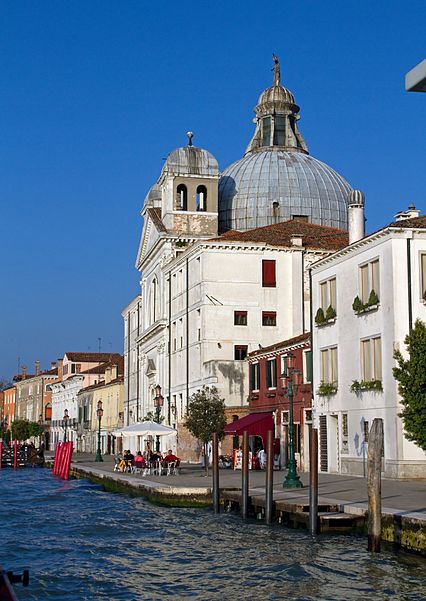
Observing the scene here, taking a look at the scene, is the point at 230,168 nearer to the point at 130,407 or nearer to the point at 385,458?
the point at 130,407

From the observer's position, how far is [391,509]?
19875 mm

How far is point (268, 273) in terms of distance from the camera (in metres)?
50.5

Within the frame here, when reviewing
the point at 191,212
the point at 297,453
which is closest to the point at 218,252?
the point at 191,212

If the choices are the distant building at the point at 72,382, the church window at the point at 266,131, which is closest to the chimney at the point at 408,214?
the church window at the point at 266,131

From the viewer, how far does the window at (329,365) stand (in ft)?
116

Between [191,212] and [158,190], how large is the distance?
678 centimetres

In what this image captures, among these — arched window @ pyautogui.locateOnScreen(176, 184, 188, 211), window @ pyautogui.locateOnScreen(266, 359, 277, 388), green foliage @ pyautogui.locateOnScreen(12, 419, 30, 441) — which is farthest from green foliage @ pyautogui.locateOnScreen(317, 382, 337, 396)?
green foliage @ pyautogui.locateOnScreen(12, 419, 30, 441)

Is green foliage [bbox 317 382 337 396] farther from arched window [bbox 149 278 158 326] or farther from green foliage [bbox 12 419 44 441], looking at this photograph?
green foliage [bbox 12 419 44 441]

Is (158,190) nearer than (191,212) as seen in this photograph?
No

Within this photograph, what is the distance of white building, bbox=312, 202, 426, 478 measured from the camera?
30.3m

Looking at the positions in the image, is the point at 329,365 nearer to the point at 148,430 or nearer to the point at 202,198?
the point at 148,430

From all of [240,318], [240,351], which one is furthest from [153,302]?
[240,351]

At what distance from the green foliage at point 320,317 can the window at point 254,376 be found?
8.78 meters

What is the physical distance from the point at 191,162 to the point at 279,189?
7615 millimetres
